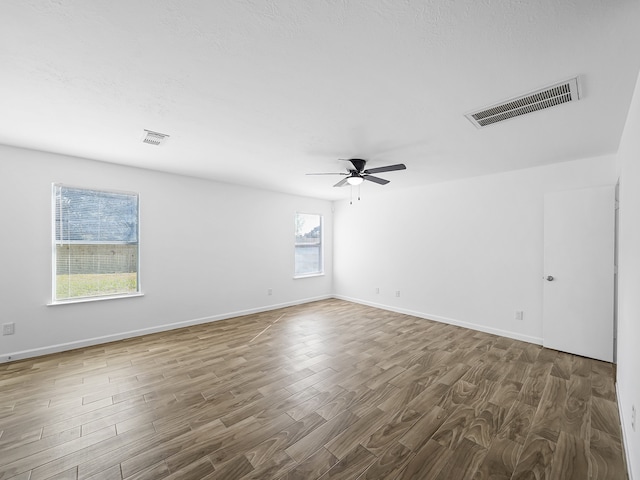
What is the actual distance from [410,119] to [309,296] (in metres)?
4.89

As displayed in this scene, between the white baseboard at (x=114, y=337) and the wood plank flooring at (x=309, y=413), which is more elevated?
the white baseboard at (x=114, y=337)

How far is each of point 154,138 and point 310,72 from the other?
2.09 m

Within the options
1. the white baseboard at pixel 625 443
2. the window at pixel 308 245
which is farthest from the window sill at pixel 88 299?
the white baseboard at pixel 625 443

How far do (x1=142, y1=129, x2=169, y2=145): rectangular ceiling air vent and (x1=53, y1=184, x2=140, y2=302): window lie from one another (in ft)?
4.86

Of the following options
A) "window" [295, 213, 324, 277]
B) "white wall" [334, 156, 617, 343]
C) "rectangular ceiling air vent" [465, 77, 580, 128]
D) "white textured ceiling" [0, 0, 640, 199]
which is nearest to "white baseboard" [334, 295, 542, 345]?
"white wall" [334, 156, 617, 343]

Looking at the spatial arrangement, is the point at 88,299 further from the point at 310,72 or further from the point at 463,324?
the point at 463,324

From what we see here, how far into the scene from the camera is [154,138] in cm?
300

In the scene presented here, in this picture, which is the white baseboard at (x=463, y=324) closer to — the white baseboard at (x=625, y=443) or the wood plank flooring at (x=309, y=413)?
the wood plank flooring at (x=309, y=413)

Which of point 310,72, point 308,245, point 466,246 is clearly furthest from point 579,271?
point 308,245

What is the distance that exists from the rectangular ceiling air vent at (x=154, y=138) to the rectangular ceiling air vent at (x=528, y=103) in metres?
3.04

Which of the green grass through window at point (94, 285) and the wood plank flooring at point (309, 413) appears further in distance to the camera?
the green grass through window at point (94, 285)

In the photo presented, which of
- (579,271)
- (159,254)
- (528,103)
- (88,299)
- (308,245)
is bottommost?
(88,299)

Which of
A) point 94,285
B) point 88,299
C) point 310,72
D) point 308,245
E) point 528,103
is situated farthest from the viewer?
point 308,245

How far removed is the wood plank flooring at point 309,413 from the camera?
1758 mm
